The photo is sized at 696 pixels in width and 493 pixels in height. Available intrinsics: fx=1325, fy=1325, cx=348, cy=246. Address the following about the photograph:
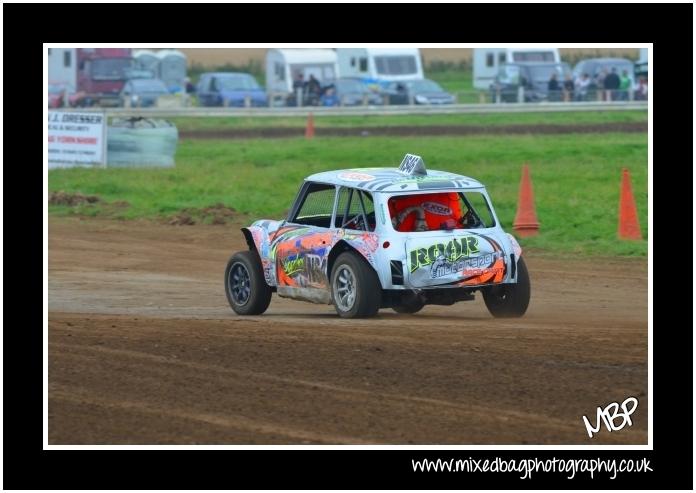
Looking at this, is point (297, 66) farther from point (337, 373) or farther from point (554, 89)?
point (337, 373)

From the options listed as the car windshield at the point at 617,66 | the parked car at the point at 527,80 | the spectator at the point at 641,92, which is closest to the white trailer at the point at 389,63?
the parked car at the point at 527,80

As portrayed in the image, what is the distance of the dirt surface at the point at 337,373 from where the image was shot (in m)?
8.70

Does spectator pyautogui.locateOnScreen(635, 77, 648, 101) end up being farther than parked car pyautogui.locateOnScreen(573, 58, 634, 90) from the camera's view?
No

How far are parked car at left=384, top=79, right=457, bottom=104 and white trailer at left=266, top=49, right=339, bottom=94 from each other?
10.6 feet

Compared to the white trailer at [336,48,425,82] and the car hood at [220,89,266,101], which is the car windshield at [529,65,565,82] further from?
the car hood at [220,89,266,101]

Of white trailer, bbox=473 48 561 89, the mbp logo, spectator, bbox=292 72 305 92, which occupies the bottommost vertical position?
the mbp logo

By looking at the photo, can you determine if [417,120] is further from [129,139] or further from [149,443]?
[149,443]

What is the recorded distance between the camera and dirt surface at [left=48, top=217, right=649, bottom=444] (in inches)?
343

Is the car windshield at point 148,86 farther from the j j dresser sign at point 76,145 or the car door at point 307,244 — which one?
the car door at point 307,244

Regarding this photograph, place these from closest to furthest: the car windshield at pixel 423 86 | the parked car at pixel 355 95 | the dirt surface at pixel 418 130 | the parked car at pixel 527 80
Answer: the dirt surface at pixel 418 130 < the parked car at pixel 527 80 < the car windshield at pixel 423 86 < the parked car at pixel 355 95

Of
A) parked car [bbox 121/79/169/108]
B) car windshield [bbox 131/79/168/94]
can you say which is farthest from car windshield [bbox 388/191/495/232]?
car windshield [bbox 131/79/168/94]

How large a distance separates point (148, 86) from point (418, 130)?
14.0 metres

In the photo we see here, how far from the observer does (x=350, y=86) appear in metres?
51.6

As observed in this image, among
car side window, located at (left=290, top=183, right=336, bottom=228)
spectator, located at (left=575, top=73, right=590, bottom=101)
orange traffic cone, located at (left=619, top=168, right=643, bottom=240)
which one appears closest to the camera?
car side window, located at (left=290, top=183, right=336, bottom=228)
